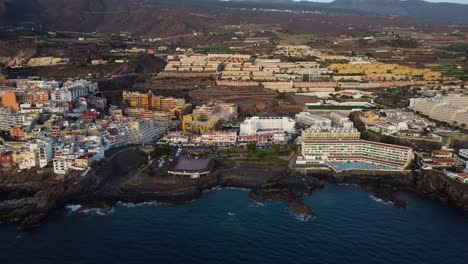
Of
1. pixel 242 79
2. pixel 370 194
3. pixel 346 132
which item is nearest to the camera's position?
pixel 370 194

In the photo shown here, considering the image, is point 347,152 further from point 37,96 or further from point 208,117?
point 37,96

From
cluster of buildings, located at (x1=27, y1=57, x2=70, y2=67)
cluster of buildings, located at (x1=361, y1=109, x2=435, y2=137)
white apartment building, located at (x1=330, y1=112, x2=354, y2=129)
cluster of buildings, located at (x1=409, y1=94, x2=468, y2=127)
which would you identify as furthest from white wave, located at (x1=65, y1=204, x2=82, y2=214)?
cluster of buildings, located at (x1=27, y1=57, x2=70, y2=67)

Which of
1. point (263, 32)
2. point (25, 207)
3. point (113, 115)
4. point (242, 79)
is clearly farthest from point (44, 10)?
point (25, 207)

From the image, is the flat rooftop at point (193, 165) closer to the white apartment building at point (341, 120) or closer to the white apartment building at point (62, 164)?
the white apartment building at point (62, 164)

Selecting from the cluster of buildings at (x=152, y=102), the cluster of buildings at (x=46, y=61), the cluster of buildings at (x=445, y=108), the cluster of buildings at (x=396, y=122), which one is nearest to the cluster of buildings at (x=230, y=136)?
the cluster of buildings at (x=396, y=122)

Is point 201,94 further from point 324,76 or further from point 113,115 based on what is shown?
point 324,76

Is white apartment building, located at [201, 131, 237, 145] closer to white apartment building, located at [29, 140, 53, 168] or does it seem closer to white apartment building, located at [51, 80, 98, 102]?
white apartment building, located at [29, 140, 53, 168]

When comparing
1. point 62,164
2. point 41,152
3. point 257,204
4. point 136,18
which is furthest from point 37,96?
point 136,18
